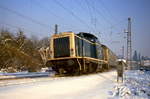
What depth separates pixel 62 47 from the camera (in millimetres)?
14891

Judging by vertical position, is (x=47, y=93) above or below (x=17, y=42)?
below

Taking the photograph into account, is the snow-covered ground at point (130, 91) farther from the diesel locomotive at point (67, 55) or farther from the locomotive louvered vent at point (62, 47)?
the locomotive louvered vent at point (62, 47)

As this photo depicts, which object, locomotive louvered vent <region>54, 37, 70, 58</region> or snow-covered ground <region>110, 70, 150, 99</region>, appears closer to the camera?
snow-covered ground <region>110, 70, 150, 99</region>

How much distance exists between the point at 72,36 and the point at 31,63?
19.4m

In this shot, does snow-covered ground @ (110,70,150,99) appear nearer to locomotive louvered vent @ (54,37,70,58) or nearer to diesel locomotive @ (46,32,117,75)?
diesel locomotive @ (46,32,117,75)

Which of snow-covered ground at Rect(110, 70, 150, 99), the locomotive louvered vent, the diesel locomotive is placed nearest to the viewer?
snow-covered ground at Rect(110, 70, 150, 99)

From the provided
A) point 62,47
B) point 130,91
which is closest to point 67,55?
point 62,47

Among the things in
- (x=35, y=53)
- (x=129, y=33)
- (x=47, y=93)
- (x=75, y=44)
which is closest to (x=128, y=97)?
(x=47, y=93)

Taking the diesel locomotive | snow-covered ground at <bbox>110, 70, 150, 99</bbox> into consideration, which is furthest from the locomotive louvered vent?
snow-covered ground at <bbox>110, 70, 150, 99</bbox>

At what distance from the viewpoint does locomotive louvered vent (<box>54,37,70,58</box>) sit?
1466 centimetres

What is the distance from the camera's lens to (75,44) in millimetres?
14805

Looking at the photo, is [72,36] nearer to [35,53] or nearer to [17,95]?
[17,95]

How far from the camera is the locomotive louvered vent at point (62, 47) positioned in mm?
14656

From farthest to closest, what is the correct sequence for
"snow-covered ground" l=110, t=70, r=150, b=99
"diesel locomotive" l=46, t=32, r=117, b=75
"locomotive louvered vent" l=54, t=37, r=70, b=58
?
"locomotive louvered vent" l=54, t=37, r=70, b=58, "diesel locomotive" l=46, t=32, r=117, b=75, "snow-covered ground" l=110, t=70, r=150, b=99
